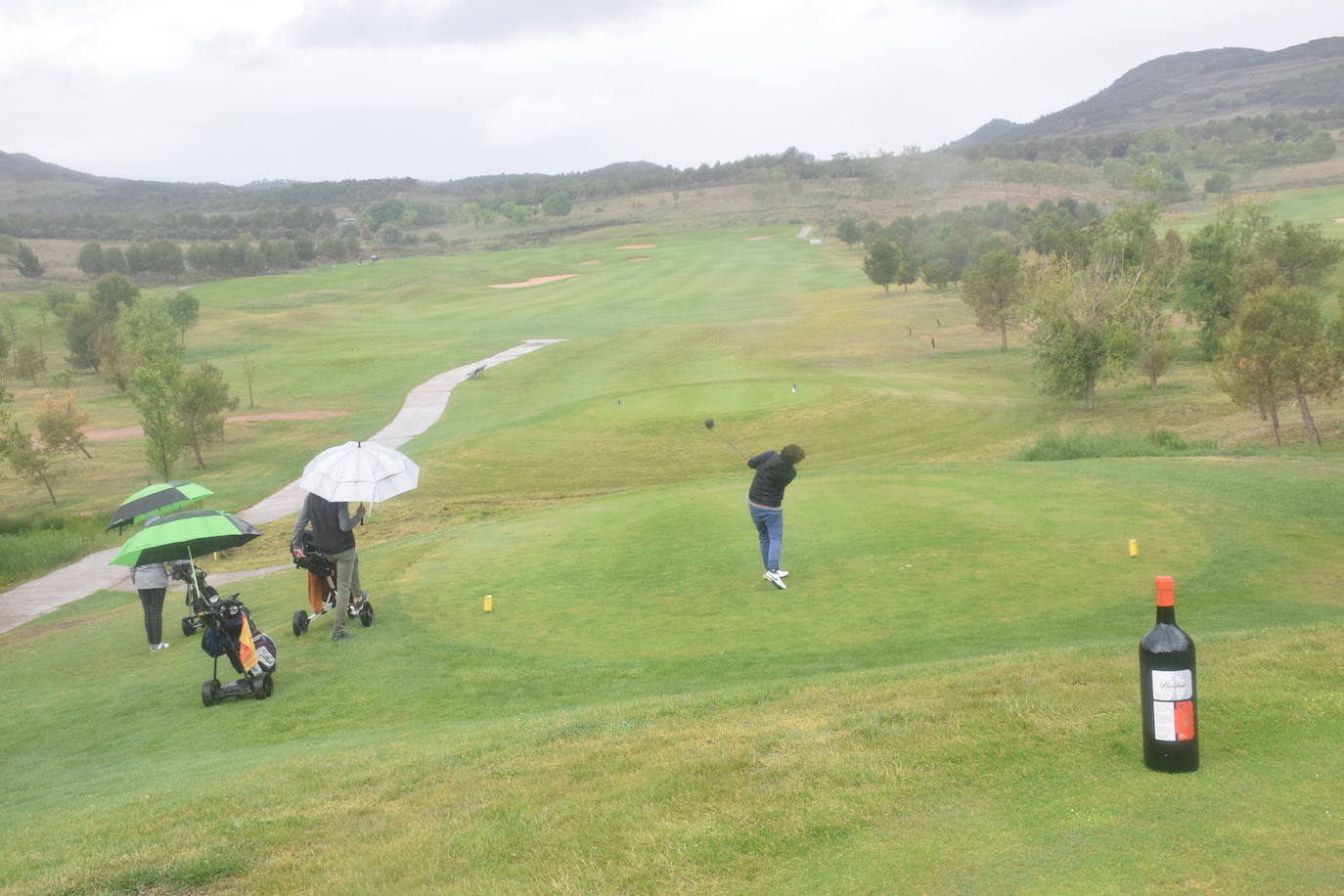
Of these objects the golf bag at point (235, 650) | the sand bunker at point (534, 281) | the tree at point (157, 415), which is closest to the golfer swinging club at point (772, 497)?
the golf bag at point (235, 650)

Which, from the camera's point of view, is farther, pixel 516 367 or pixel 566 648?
pixel 516 367

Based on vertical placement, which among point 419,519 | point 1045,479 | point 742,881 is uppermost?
point 742,881

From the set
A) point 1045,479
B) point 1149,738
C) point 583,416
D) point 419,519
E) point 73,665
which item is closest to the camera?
point 1149,738

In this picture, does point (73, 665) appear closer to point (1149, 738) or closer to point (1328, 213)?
point (1149, 738)

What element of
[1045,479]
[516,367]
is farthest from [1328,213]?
[1045,479]

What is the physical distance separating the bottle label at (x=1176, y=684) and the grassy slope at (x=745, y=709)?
19.9 inches

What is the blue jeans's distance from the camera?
46.5 feet

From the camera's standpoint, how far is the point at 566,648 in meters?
12.7

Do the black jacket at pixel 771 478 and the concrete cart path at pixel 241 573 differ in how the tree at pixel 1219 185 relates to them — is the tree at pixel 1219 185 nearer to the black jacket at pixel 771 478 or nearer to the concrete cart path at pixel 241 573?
the concrete cart path at pixel 241 573

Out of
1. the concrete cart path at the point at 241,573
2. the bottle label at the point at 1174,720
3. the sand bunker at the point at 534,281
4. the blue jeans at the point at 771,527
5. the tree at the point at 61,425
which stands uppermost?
the sand bunker at the point at 534,281

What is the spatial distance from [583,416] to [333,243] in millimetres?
116470

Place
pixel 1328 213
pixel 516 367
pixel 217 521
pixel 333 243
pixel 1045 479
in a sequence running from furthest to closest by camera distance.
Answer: pixel 333 243 → pixel 1328 213 → pixel 516 367 → pixel 1045 479 → pixel 217 521

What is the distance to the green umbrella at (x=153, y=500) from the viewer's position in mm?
17188

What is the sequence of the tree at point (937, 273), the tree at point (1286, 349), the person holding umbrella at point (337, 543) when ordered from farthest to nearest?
the tree at point (937, 273) < the tree at point (1286, 349) < the person holding umbrella at point (337, 543)
